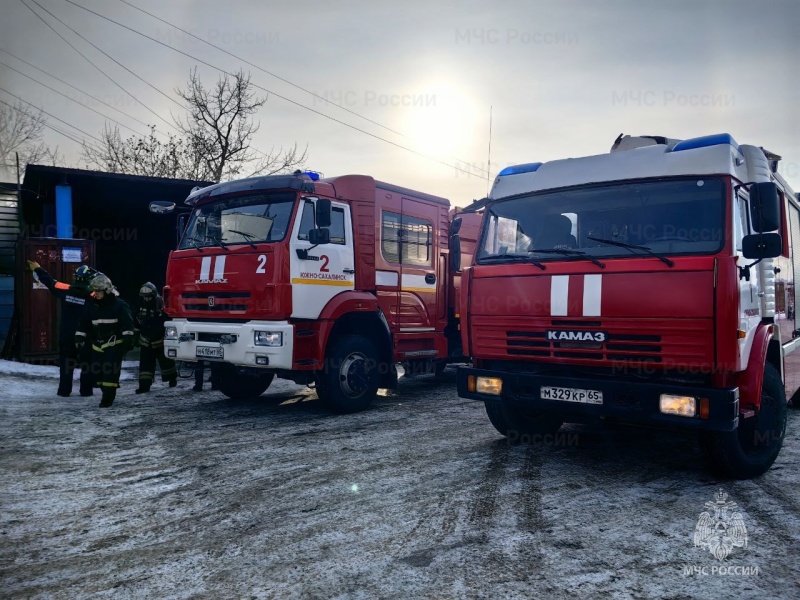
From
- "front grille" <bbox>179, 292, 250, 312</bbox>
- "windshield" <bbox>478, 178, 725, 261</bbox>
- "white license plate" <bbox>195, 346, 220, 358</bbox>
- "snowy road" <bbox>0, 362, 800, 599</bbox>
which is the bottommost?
"snowy road" <bbox>0, 362, 800, 599</bbox>

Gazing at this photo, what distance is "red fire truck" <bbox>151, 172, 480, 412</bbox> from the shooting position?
23.4 ft

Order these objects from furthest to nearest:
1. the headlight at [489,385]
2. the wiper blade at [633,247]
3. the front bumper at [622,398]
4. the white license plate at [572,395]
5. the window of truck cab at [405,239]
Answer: the window of truck cab at [405,239]
the headlight at [489,385]
the white license plate at [572,395]
the wiper blade at [633,247]
the front bumper at [622,398]

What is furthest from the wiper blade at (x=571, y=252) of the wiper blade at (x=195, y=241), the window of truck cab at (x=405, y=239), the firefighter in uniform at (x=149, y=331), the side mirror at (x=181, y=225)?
the firefighter in uniform at (x=149, y=331)

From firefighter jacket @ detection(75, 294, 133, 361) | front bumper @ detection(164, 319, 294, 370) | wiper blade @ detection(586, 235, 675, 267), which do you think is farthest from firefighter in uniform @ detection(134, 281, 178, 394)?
wiper blade @ detection(586, 235, 675, 267)

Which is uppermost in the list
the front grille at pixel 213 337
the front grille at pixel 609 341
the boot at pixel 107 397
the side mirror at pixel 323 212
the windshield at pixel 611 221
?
the side mirror at pixel 323 212

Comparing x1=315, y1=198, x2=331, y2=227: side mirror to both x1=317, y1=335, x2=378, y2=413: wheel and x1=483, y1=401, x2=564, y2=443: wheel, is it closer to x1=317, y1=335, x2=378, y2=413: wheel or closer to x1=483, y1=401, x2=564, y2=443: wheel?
x1=317, y1=335, x2=378, y2=413: wheel

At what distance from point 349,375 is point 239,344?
1441 mm

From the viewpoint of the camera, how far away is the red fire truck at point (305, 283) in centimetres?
714

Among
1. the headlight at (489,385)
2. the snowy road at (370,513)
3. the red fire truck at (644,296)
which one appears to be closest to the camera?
the snowy road at (370,513)

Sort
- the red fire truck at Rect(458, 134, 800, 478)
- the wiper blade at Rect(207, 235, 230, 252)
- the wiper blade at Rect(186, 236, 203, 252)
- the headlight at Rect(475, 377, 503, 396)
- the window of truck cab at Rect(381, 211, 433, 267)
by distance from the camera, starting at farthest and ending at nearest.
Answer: the window of truck cab at Rect(381, 211, 433, 267) < the wiper blade at Rect(186, 236, 203, 252) < the wiper blade at Rect(207, 235, 230, 252) < the headlight at Rect(475, 377, 503, 396) < the red fire truck at Rect(458, 134, 800, 478)

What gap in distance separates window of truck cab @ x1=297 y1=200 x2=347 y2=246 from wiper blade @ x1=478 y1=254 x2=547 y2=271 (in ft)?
8.27

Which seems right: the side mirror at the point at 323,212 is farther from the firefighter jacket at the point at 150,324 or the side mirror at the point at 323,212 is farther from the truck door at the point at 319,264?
the firefighter jacket at the point at 150,324

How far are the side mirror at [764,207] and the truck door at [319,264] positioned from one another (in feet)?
14.7

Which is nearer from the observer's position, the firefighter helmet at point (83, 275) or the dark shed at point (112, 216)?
the firefighter helmet at point (83, 275)
